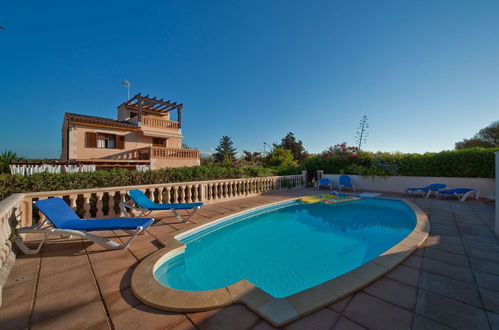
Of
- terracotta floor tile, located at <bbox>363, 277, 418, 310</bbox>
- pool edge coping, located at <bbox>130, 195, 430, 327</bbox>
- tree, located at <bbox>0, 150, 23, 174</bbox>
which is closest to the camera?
pool edge coping, located at <bbox>130, 195, 430, 327</bbox>

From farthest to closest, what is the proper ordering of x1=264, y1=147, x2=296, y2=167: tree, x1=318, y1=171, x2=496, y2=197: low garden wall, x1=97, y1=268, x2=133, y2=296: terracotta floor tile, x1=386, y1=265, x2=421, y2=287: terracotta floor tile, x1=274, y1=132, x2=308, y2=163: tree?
x1=274, y1=132, x2=308, y2=163: tree, x1=264, y1=147, x2=296, y2=167: tree, x1=318, y1=171, x2=496, y2=197: low garden wall, x1=386, y1=265, x2=421, y2=287: terracotta floor tile, x1=97, y1=268, x2=133, y2=296: terracotta floor tile

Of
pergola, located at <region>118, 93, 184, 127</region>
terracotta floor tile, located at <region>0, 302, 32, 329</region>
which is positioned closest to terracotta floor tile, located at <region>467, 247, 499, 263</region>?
terracotta floor tile, located at <region>0, 302, 32, 329</region>

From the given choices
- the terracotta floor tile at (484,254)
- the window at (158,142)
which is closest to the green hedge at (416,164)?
the terracotta floor tile at (484,254)

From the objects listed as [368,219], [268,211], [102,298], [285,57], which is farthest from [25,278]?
[285,57]

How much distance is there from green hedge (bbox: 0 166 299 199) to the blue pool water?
2.50 metres

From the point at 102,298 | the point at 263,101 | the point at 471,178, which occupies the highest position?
the point at 263,101

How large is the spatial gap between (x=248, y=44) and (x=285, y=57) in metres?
2.34

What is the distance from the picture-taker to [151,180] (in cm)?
638

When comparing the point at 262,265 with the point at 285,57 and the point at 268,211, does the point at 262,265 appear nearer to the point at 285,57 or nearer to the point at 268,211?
the point at 268,211

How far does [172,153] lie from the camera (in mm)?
17328

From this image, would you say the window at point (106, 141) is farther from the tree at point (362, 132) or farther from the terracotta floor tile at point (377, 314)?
the tree at point (362, 132)

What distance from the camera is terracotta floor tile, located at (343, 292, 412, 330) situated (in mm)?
1684

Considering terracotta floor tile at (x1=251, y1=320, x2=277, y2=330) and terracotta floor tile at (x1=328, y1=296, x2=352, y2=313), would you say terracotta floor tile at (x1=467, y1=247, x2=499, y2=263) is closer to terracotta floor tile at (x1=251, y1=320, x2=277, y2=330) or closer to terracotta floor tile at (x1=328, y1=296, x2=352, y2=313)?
terracotta floor tile at (x1=328, y1=296, x2=352, y2=313)

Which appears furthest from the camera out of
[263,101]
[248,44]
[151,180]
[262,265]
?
[263,101]
